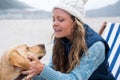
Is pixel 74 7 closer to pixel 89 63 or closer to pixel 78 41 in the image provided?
pixel 78 41

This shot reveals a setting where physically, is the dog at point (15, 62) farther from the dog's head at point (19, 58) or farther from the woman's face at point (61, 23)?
the woman's face at point (61, 23)

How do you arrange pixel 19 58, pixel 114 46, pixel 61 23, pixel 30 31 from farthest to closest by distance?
1. pixel 30 31
2. pixel 114 46
3. pixel 61 23
4. pixel 19 58

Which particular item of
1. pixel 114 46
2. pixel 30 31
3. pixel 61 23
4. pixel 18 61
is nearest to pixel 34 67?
pixel 18 61

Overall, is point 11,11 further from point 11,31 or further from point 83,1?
point 83,1

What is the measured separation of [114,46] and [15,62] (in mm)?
1040

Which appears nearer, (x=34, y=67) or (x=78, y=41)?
(x=34, y=67)

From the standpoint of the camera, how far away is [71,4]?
1661 mm

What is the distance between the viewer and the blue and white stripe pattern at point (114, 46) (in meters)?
2.26

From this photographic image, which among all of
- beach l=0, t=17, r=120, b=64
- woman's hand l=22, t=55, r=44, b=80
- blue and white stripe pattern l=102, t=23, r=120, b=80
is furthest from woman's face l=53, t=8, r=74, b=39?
beach l=0, t=17, r=120, b=64

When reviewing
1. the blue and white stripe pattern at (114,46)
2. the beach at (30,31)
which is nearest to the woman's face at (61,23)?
the blue and white stripe pattern at (114,46)

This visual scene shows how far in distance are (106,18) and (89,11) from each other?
0.16 metres

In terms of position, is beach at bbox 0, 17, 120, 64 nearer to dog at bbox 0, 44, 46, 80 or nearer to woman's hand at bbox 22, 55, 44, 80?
dog at bbox 0, 44, 46, 80

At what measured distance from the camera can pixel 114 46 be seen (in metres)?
2.35

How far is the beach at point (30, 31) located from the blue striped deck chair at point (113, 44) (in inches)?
11.2
